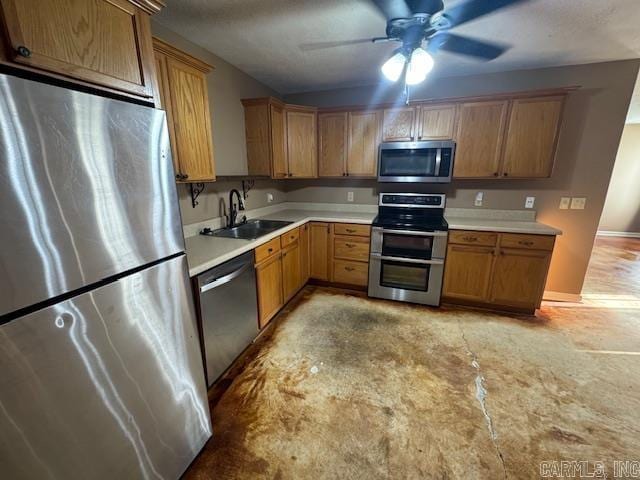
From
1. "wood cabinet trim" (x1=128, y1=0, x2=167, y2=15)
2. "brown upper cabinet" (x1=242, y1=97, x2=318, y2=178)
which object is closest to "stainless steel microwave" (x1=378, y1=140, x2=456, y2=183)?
"brown upper cabinet" (x1=242, y1=97, x2=318, y2=178)

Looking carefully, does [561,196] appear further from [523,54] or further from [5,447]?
[5,447]

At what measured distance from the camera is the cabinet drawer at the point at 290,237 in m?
2.67

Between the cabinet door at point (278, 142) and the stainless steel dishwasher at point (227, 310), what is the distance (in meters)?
1.30

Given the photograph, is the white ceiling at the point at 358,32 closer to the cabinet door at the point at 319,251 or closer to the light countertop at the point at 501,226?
the light countertop at the point at 501,226

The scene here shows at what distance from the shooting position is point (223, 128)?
2629 millimetres

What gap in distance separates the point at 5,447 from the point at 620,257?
733cm

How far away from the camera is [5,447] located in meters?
0.72

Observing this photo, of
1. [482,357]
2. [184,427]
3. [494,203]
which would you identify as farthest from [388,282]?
[184,427]

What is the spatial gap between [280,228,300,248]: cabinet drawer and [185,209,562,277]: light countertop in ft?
0.19

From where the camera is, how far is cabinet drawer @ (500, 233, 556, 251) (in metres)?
2.54

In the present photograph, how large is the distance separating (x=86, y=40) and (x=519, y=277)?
3.51 metres

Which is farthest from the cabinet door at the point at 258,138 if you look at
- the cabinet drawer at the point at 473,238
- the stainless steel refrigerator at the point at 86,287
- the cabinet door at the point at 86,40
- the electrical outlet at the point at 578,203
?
the electrical outlet at the point at 578,203

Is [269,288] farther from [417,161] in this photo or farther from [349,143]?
[417,161]

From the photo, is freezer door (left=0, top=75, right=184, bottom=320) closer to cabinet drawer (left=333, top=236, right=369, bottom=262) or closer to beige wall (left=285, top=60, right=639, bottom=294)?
cabinet drawer (left=333, top=236, right=369, bottom=262)
